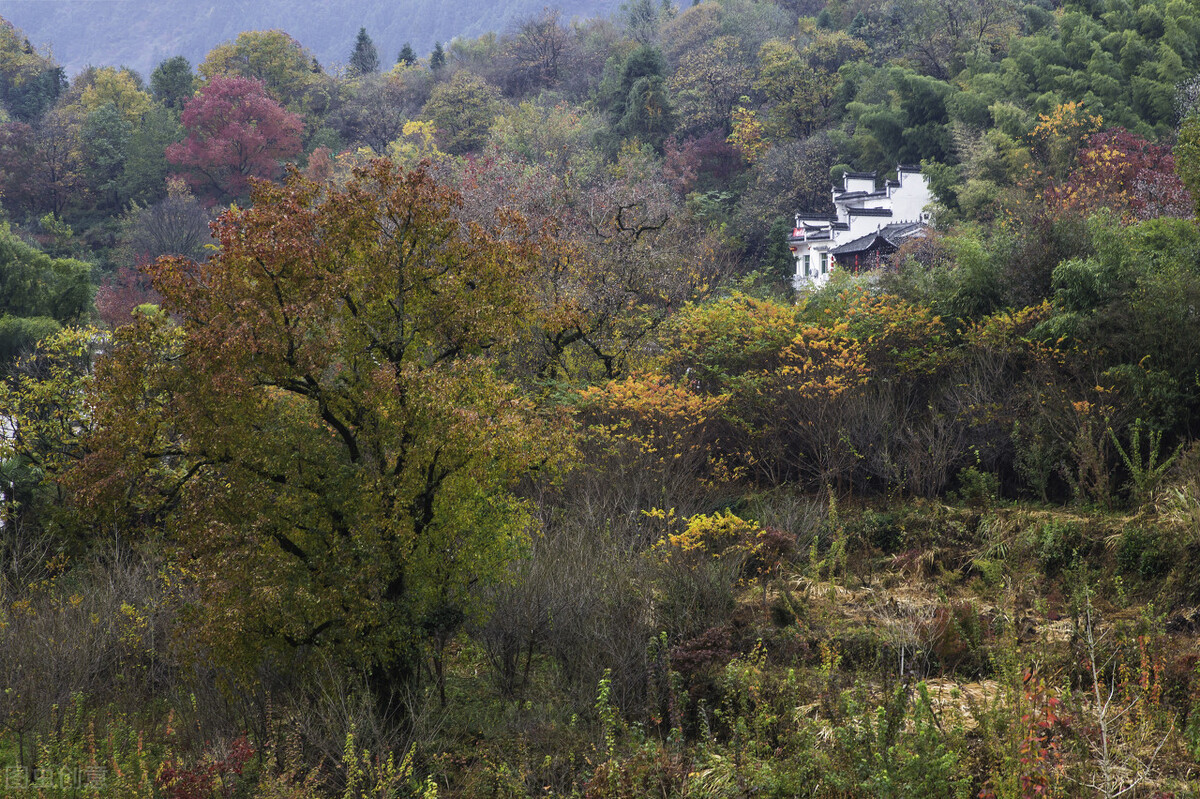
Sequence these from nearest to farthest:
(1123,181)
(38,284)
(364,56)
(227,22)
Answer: (38,284) < (1123,181) < (364,56) < (227,22)

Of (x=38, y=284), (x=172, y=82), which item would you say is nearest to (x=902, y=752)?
(x=38, y=284)

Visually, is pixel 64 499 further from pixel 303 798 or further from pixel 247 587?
pixel 303 798

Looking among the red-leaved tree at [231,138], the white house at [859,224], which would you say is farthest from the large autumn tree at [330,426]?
the red-leaved tree at [231,138]

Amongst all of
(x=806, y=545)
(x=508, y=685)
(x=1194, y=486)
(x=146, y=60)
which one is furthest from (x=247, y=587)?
(x=146, y=60)

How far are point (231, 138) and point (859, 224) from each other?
84.5ft

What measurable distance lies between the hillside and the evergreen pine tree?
41530mm

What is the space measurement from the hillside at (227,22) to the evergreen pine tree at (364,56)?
4153 cm

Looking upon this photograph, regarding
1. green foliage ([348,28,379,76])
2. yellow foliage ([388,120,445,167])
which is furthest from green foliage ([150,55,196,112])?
yellow foliage ([388,120,445,167])

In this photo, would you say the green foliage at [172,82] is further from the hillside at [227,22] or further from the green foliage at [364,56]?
the hillside at [227,22]

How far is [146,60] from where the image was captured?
304ft

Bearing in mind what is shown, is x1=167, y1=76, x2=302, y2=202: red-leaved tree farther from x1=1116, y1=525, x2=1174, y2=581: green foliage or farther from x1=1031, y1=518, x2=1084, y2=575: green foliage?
x1=1116, y1=525, x2=1174, y2=581: green foliage

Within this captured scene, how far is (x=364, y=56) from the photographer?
5369 centimetres

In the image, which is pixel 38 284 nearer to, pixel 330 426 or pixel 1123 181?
pixel 330 426

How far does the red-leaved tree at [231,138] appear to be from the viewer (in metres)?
38.3
